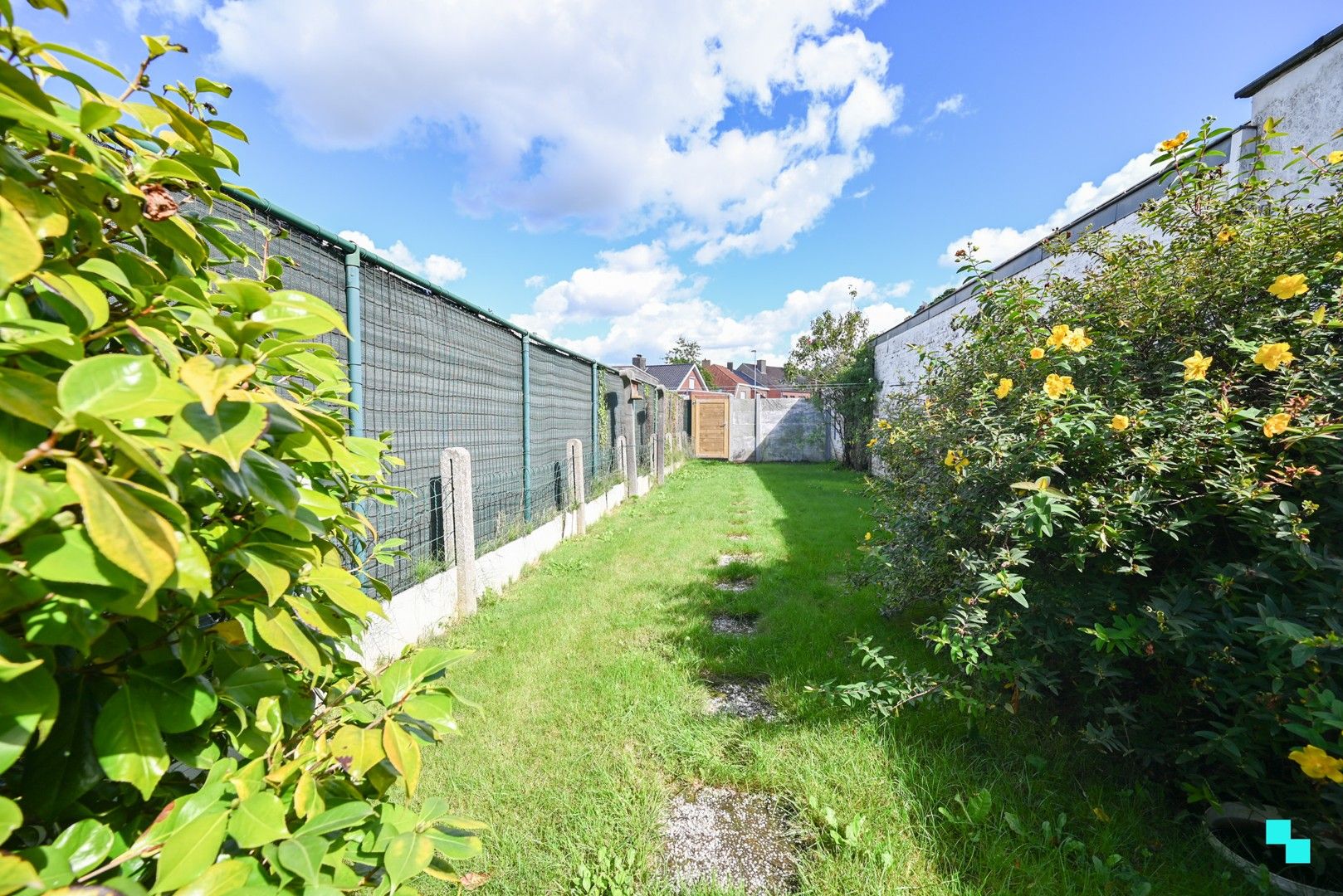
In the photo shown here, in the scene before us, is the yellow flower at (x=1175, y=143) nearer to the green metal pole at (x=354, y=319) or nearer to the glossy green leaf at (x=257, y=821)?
the glossy green leaf at (x=257, y=821)

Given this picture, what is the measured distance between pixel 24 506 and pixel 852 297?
61.9ft

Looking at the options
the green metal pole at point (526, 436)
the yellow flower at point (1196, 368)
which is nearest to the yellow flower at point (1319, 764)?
the yellow flower at point (1196, 368)

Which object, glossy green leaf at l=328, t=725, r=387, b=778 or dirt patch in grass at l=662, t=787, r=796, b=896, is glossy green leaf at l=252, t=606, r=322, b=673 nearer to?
glossy green leaf at l=328, t=725, r=387, b=778

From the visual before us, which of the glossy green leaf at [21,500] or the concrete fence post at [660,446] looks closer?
the glossy green leaf at [21,500]

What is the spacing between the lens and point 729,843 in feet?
5.58

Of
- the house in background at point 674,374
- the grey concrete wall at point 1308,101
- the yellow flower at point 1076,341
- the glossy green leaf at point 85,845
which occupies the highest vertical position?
the house in background at point 674,374

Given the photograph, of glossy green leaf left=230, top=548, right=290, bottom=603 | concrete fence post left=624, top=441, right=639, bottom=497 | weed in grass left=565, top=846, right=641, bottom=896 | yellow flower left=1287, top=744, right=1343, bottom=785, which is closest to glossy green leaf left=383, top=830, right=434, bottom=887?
glossy green leaf left=230, top=548, right=290, bottom=603

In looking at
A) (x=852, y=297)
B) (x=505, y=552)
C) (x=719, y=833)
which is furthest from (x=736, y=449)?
(x=719, y=833)

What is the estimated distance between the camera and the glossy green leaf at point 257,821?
547 mm

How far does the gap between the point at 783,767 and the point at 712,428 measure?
1351 centimetres

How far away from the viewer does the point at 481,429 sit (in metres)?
4.08

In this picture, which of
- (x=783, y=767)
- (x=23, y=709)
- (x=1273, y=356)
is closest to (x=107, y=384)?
(x=23, y=709)

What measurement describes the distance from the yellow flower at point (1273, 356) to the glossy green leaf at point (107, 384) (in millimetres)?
2425

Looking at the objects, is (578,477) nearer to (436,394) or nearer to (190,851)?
(436,394)
